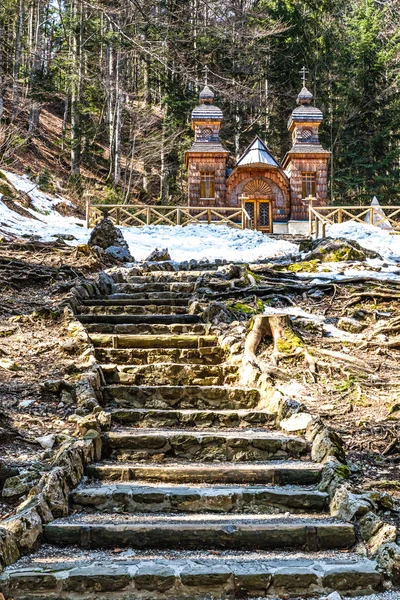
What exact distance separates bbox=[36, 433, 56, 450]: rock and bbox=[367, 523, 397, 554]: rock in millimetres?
2609

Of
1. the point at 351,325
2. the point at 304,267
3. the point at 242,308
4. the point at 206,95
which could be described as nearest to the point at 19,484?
the point at 242,308

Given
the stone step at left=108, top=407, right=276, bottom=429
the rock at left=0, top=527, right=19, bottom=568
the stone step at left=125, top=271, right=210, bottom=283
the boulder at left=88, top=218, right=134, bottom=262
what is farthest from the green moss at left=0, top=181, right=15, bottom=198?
the rock at left=0, top=527, right=19, bottom=568

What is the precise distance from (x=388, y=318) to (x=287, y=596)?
19.9 ft

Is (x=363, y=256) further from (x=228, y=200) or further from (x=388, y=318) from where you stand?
(x=228, y=200)

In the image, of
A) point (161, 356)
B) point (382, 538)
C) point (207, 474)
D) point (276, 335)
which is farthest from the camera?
A: point (276, 335)

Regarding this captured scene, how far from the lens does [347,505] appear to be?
14.4ft

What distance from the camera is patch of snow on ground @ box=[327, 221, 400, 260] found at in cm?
1653

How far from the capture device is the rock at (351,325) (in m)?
8.80

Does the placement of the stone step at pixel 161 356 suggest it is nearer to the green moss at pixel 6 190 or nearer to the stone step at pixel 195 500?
the stone step at pixel 195 500

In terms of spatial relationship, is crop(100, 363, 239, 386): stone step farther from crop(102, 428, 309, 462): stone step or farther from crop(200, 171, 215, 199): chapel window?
crop(200, 171, 215, 199): chapel window

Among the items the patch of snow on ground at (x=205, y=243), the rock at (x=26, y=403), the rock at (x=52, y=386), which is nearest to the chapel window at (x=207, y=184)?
the patch of snow on ground at (x=205, y=243)

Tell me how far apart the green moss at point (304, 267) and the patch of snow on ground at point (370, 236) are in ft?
11.5

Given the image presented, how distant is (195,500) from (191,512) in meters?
0.09

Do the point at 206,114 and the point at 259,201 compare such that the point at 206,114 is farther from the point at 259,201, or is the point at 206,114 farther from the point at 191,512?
the point at 191,512
